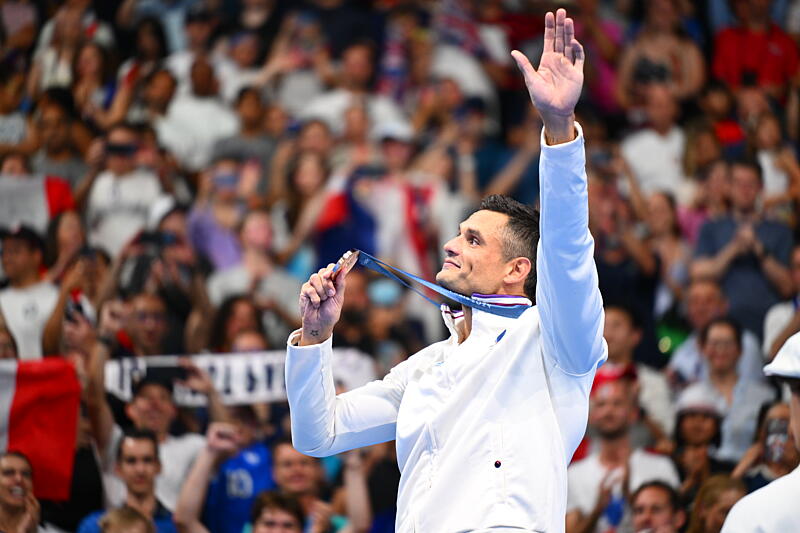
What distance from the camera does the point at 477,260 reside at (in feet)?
12.5

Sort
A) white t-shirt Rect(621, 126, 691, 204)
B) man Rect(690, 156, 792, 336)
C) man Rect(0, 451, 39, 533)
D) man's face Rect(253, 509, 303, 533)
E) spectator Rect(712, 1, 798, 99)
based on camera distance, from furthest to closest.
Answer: spectator Rect(712, 1, 798, 99) < white t-shirt Rect(621, 126, 691, 204) < man Rect(690, 156, 792, 336) < man's face Rect(253, 509, 303, 533) < man Rect(0, 451, 39, 533)

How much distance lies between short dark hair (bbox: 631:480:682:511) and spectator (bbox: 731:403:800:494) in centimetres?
34

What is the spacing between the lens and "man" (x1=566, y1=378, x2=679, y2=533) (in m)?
6.44

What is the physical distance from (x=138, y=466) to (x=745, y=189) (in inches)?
194

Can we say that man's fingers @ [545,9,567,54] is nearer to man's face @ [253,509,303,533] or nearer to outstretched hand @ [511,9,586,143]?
outstretched hand @ [511,9,586,143]

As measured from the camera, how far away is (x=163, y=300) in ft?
24.9

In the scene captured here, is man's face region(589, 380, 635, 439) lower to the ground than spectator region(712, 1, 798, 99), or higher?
lower

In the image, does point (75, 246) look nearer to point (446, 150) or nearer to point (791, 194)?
point (446, 150)

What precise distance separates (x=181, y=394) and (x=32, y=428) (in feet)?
2.70

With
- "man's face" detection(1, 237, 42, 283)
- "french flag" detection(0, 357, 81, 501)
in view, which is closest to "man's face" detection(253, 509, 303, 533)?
"french flag" detection(0, 357, 81, 501)

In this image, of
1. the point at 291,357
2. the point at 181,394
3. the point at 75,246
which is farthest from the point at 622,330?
the point at 291,357

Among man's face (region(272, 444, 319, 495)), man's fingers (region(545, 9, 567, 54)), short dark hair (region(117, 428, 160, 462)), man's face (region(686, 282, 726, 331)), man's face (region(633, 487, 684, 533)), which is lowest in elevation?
man's face (region(633, 487, 684, 533))

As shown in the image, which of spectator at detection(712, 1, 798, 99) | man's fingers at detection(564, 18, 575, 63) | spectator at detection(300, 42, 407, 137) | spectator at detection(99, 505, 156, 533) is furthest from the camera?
spectator at detection(712, 1, 798, 99)

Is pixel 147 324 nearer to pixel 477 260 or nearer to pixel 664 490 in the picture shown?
pixel 664 490
